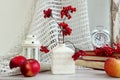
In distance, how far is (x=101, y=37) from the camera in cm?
142

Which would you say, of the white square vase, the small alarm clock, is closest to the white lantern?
the white square vase

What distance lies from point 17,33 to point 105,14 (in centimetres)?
58

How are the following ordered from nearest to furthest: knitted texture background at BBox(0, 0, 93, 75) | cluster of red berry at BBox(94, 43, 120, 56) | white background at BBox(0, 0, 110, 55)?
cluster of red berry at BBox(94, 43, 120, 56)
knitted texture background at BBox(0, 0, 93, 75)
white background at BBox(0, 0, 110, 55)

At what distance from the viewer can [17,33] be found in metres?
1.46

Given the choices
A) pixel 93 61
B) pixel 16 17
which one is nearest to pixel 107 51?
pixel 93 61

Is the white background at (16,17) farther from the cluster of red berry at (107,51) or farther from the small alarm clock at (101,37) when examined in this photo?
the cluster of red berry at (107,51)

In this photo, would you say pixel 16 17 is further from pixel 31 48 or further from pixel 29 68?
pixel 29 68

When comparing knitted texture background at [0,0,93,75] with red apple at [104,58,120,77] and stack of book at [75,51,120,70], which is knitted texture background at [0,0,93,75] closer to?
stack of book at [75,51,120,70]

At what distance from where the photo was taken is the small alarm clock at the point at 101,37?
1.41 meters

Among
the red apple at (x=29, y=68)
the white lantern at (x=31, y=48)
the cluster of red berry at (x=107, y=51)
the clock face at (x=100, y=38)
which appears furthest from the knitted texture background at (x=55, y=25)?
the red apple at (x=29, y=68)

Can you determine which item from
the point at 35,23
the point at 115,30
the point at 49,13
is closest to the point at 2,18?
the point at 35,23

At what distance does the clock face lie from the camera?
1.40m

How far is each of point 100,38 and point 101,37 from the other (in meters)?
0.01

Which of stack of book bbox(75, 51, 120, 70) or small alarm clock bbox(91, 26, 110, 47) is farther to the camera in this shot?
small alarm clock bbox(91, 26, 110, 47)
